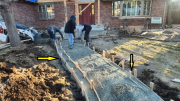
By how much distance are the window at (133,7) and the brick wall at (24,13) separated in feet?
27.4

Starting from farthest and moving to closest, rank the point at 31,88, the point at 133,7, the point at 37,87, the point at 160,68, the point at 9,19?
the point at 133,7, the point at 9,19, the point at 160,68, the point at 37,87, the point at 31,88

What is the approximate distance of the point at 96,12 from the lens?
12242 millimetres

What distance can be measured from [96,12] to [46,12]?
5245mm

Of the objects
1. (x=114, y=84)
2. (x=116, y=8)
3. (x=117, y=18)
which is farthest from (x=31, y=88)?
(x=116, y=8)

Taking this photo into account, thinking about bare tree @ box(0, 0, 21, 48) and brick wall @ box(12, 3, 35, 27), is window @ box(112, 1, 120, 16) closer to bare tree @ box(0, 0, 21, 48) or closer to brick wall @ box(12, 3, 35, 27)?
brick wall @ box(12, 3, 35, 27)

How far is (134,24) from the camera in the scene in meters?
12.2

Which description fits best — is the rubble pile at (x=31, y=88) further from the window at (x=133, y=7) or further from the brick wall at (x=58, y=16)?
the window at (x=133, y=7)

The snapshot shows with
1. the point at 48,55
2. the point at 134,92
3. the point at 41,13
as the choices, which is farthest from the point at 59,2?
the point at 134,92

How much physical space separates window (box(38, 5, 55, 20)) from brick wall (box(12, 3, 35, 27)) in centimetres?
83

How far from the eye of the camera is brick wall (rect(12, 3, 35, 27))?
1152 centimetres

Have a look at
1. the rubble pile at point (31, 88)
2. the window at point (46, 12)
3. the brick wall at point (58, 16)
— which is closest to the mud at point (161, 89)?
the rubble pile at point (31, 88)

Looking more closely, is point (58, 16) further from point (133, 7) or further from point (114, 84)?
point (114, 84)

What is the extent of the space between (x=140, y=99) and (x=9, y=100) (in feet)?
8.43

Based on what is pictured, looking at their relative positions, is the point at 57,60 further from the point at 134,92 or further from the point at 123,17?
the point at 123,17
